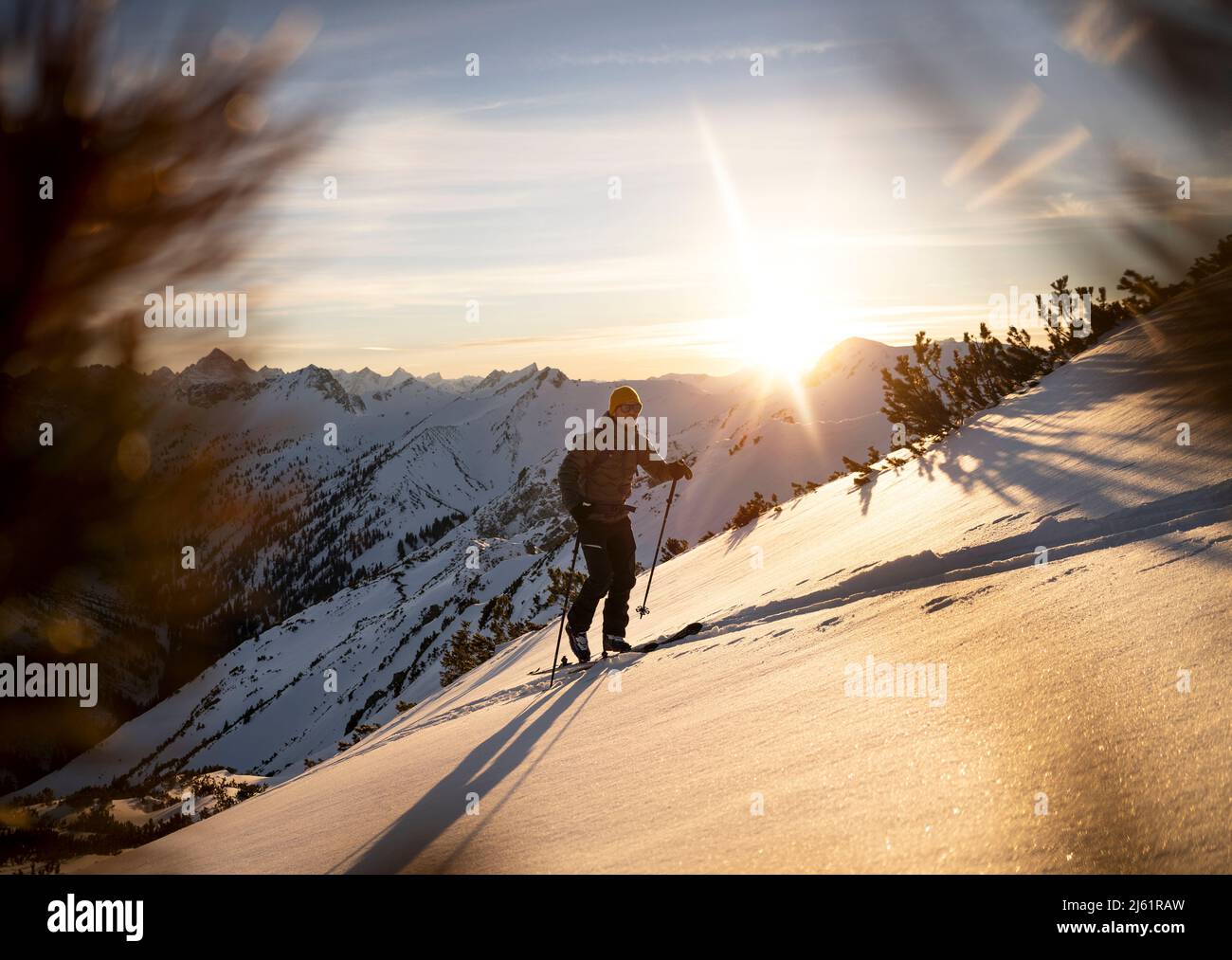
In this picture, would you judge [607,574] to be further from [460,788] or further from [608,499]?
[460,788]

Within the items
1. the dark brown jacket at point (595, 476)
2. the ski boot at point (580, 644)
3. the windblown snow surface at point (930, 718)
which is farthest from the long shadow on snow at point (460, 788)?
the dark brown jacket at point (595, 476)

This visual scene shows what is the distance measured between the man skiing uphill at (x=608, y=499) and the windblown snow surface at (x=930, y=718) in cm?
93

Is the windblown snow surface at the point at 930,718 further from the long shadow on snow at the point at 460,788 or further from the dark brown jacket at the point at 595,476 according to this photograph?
the dark brown jacket at the point at 595,476

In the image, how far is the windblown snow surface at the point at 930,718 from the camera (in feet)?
5.67

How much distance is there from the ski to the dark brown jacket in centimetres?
124

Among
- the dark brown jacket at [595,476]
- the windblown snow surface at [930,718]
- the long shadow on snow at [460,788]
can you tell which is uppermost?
the dark brown jacket at [595,476]

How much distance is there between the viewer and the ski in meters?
5.68

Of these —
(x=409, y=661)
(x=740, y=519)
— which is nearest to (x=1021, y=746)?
(x=740, y=519)

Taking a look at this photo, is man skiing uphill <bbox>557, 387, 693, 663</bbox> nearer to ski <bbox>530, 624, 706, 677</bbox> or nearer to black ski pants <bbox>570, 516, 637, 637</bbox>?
black ski pants <bbox>570, 516, 637, 637</bbox>

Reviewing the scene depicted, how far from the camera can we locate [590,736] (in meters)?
3.76
